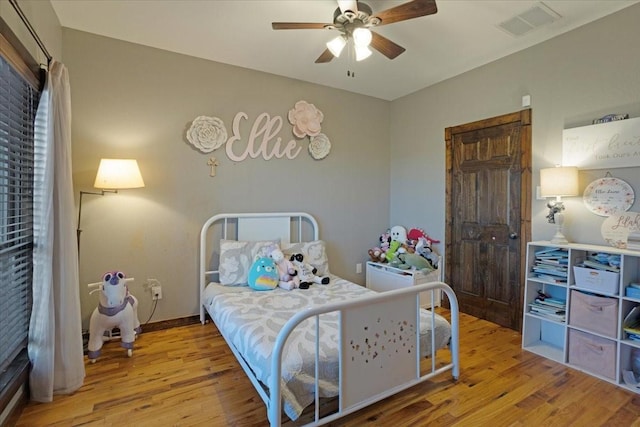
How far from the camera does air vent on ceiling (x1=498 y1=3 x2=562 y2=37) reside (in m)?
2.32

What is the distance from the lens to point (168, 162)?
298cm

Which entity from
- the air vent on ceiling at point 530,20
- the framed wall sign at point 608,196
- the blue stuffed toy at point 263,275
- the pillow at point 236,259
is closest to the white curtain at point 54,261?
the pillow at point 236,259

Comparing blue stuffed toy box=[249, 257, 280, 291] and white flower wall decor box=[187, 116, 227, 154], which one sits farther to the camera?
white flower wall decor box=[187, 116, 227, 154]

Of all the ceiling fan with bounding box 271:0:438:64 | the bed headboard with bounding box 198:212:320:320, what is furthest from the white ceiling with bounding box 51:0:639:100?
the bed headboard with bounding box 198:212:320:320

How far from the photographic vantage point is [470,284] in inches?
134

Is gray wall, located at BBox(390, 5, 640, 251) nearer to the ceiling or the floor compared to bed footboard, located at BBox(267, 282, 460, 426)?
nearer to the ceiling

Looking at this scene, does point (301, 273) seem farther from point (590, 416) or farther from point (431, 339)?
point (590, 416)

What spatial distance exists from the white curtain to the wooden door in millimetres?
3415

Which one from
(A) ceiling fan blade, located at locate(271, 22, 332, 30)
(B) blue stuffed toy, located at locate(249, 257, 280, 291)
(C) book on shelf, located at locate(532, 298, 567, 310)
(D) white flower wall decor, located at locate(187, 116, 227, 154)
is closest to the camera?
(A) ceiling fan blade, located at locate(271, 22, 332, 30)

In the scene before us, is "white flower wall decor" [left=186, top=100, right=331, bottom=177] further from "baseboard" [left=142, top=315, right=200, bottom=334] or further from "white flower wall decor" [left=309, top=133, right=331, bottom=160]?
"baseboard" [left=142, top=315, right=200, bottom=334]

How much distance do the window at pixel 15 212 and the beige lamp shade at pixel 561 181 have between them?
348 centimetres

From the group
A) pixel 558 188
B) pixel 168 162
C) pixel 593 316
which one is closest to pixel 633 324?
pixel 593 316

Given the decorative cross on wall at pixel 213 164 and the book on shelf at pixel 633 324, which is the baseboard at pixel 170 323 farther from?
the book on shelf at pixel 633 324

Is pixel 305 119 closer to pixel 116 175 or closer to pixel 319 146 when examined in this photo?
pixel 319 146
